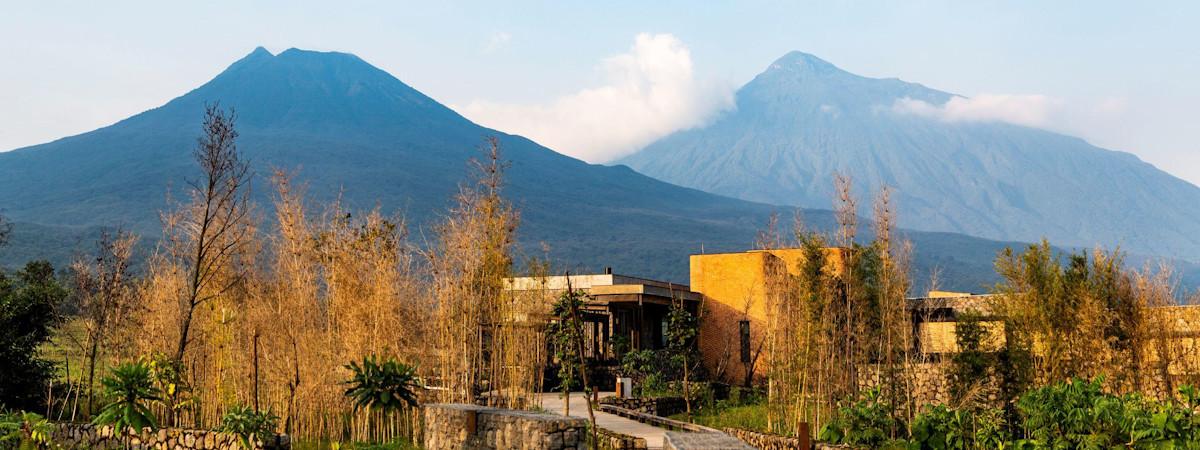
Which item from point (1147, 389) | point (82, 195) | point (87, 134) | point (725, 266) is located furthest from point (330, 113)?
point (1147, 389)

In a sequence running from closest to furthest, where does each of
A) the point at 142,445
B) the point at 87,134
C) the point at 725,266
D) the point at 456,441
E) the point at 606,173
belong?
the point at 456,441 < the point at 142,445 < the point at 725,266 < the point at 87,134 < the point at 606,173

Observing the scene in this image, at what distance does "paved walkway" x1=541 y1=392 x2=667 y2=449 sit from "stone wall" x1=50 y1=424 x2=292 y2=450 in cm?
491

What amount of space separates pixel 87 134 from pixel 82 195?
42.6 meters

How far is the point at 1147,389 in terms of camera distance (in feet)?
55.0

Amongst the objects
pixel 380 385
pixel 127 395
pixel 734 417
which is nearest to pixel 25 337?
pixel 127 395

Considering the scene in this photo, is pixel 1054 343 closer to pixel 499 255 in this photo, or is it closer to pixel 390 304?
pixel 499 255

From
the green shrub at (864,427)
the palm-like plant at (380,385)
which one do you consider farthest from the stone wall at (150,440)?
the green shrub at (864,427)

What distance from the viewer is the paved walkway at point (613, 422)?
15.7m

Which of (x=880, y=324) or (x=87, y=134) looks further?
(x=87, y=134)

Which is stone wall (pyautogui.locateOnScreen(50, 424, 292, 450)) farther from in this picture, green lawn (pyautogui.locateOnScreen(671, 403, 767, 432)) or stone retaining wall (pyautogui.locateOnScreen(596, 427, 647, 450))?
green lawn (pyautogui.locateOnScreen(671, 403, 767, 432))

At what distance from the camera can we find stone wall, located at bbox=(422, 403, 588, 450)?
11.1 meters

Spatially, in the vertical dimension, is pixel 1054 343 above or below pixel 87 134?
below

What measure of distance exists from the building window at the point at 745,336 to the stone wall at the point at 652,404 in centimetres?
561

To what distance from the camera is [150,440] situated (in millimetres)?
13500
